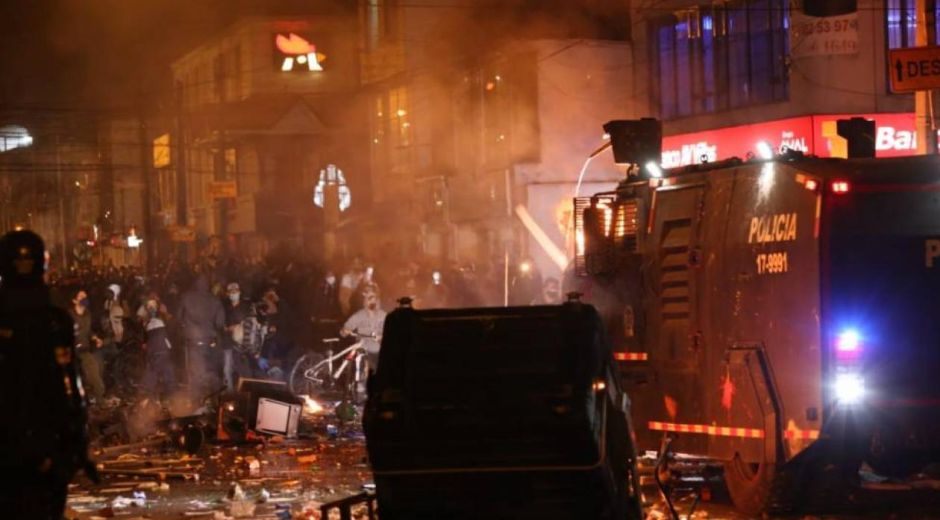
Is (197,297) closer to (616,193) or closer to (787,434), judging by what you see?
(616,193)

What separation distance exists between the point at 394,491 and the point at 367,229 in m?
38.5

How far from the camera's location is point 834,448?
1073cm

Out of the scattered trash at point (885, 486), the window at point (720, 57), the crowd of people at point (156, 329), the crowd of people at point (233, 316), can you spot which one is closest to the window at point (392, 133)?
the crowd of people at point (156, 329)

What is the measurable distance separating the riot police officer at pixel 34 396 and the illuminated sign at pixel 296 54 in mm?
55385

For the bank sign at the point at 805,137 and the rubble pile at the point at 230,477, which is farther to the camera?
the bank sign at the point at 805,137

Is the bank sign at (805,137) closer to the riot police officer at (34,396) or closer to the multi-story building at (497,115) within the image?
the multi-story building at (497,115)

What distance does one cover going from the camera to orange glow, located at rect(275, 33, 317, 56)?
6206 centimetres

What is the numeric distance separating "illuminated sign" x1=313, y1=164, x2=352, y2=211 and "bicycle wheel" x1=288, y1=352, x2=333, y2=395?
96.2 ft


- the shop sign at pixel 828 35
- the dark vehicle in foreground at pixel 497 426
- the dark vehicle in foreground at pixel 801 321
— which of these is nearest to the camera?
the dark vehicle in foreground at pixel 497 426

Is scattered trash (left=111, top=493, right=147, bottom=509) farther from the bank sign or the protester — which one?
the bank sign

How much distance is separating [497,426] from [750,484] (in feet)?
13.3

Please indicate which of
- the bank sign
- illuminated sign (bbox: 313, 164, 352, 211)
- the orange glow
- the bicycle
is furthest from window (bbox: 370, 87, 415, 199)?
the bicycle

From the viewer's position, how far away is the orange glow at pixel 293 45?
62.1 metres

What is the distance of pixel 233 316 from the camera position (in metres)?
22.9
